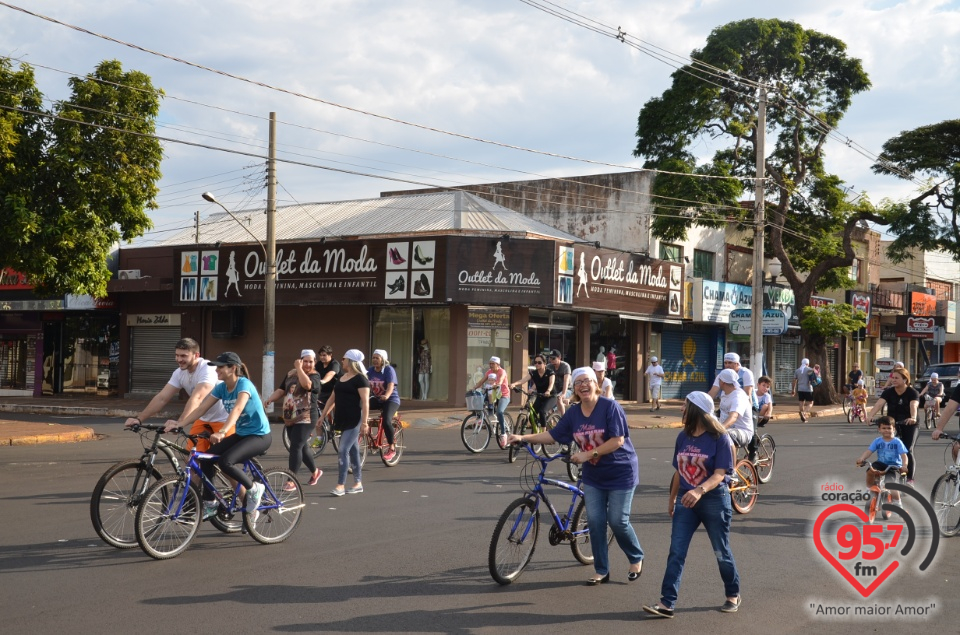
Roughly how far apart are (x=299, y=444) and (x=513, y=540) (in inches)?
207

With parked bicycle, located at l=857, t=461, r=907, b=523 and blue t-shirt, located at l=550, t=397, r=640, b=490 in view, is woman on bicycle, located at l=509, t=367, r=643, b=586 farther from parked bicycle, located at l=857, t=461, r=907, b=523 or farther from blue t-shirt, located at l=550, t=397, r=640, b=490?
parked bicycle, located at l=857, t=461, r=907, b=523

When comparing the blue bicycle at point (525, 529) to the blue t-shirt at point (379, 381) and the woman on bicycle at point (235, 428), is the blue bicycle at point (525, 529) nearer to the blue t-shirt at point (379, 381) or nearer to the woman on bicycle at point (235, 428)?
the woman on bicycle at point (235, 428)

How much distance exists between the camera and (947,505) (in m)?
9.25

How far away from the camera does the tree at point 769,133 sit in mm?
31250

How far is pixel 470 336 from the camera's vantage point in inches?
1064

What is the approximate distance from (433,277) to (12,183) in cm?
1139

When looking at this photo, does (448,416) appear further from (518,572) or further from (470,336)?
(518,572)

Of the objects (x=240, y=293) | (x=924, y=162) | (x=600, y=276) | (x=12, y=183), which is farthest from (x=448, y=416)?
(x=924, y=162)

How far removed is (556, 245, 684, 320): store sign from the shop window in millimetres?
2794

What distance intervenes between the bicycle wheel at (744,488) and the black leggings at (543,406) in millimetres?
5177

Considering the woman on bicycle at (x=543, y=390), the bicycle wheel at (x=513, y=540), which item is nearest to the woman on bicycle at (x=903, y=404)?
the bicycle wheel at (x=513, y=540)

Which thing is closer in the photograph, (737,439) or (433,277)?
(737,439)

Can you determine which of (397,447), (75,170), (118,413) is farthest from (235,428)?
(118,413)

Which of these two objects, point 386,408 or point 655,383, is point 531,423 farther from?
point 655,383
